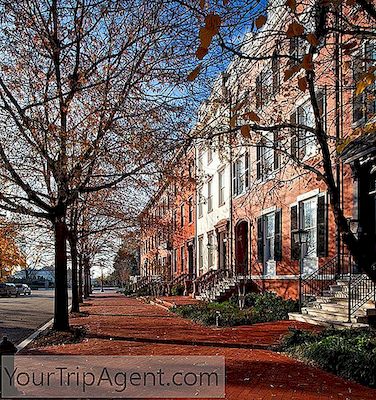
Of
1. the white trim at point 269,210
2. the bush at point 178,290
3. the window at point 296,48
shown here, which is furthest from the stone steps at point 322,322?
the bush at point 178,290

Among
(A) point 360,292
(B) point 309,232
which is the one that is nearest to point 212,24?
(A) point 360,292

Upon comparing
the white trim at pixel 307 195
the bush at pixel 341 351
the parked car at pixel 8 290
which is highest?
the white trim at pixel 307 195

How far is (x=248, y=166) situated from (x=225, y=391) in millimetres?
18229

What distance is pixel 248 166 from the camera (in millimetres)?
25828

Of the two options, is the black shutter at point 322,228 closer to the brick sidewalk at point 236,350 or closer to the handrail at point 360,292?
the brick sidewalk at point 236,350

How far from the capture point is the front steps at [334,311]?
1407 cm

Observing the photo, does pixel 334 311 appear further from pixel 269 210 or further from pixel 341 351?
pixel 269 210

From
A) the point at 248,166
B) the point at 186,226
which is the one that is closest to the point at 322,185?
the point at 248,166

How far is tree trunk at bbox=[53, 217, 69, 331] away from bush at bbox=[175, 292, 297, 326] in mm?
4587

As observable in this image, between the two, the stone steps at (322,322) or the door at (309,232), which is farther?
the door at (309,232)

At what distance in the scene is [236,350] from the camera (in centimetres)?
1230

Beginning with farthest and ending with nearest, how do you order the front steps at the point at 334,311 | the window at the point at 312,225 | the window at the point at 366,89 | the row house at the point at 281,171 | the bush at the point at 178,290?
1. the bush at the point at 178,290
2. the window at the point at 312,225
3. the front steps at the point at 334,311
4. the row house at the point at 281,171
5. the window at the point at 366,89

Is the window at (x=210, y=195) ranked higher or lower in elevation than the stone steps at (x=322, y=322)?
higher

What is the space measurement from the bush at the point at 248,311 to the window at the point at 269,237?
166 cm
